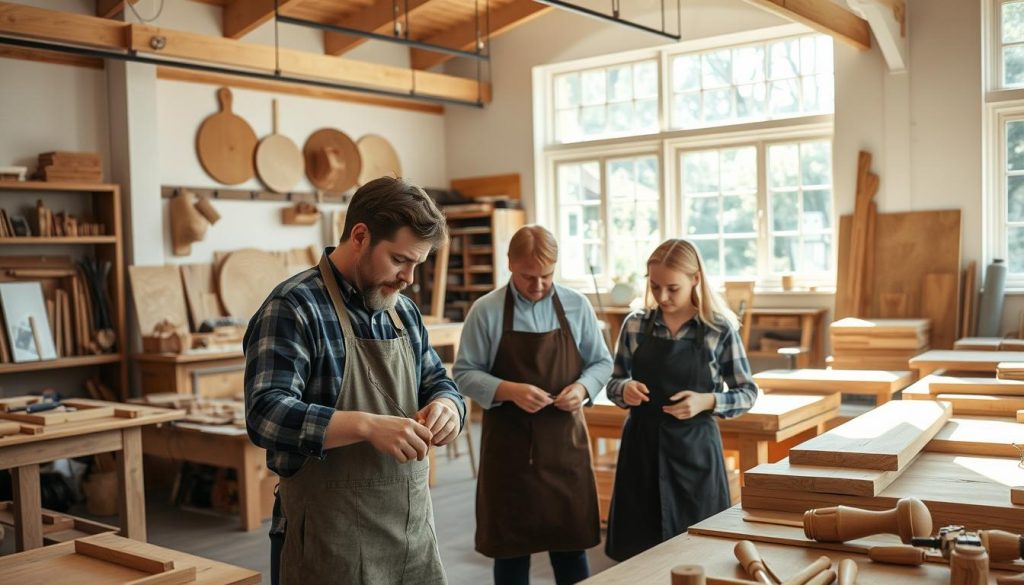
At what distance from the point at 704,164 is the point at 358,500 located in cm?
719

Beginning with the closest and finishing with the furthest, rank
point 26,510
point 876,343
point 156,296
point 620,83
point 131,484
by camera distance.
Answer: point 26,510
point 131,484
point 876,343
point 156,296
point 620,83

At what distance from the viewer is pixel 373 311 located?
2.44 meters

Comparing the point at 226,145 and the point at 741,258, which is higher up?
the point at 226,145

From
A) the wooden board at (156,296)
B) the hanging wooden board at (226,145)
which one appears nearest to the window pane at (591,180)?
the hanging wooden board at (226,145)

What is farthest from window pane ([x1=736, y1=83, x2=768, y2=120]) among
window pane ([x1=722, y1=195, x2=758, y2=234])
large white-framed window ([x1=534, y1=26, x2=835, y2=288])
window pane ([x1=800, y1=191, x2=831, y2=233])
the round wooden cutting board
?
the round wooden cutting board

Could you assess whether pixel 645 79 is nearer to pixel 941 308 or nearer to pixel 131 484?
pixel 941 308

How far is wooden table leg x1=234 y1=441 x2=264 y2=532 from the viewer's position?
19.8 feet

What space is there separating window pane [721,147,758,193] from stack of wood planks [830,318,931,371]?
7.04 ft

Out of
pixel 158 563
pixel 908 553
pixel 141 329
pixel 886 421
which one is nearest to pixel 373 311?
pixel 158 563

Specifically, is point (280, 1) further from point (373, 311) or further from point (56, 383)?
point (373, 311)

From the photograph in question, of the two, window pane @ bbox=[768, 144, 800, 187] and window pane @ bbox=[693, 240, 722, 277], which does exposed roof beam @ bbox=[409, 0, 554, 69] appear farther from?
window pane @ bbox=[693, 240, 722, 277]

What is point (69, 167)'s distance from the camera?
23.7 feet

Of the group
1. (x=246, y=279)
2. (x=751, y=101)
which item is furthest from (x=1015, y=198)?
(x=246, y=279)

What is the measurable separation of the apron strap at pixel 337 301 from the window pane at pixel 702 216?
700cm
